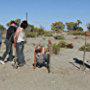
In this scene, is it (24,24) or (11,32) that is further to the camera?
(11,32)

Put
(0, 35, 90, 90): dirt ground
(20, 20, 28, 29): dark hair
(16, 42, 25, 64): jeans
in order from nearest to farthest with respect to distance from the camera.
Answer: (0, 35, 90, 90): dirt ground → (20, 20, 28, 29): dark hair → (16, 42, 25, 64): jeans

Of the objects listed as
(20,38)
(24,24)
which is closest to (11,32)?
(20,38)

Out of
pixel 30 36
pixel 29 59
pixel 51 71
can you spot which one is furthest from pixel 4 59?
pixel 30 36

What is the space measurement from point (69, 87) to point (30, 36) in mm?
25632

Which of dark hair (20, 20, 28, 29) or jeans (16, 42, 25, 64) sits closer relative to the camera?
dark hair (20, 20, 28, 29)

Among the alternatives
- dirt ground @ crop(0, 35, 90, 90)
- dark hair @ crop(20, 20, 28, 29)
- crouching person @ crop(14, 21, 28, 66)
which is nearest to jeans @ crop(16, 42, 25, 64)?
crouching person @ crop(14, 21, 28, 66)

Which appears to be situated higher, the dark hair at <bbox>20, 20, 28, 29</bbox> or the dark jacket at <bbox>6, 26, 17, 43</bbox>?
the dark hair at <bbox>20, 20, 28, 29</bbox>

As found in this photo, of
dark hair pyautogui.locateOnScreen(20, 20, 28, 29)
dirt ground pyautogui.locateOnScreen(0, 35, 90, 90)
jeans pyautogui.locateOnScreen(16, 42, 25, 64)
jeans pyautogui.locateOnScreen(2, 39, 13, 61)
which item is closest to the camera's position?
dirt ground pyautogui.locateOnScreen(0, 35, 90, 90)

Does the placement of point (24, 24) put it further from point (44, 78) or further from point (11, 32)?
point (44, 78)

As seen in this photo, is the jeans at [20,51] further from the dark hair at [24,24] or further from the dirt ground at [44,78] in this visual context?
the dark hair at [24,24]

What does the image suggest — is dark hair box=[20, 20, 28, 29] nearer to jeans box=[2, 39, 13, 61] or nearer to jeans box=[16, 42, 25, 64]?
jeans box=[16, 42, 25, 64]

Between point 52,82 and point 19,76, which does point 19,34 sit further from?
point 52,82

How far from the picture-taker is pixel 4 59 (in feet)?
47.8

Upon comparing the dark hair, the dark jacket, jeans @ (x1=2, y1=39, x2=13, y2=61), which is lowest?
jeans @ (x1=2, y1=39, x2=13, y2=61)
